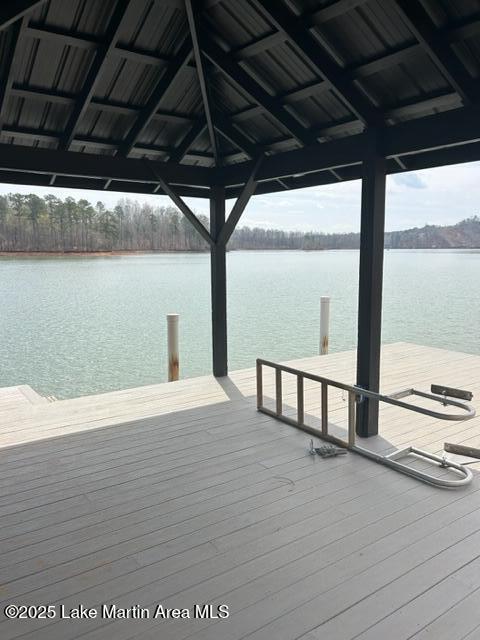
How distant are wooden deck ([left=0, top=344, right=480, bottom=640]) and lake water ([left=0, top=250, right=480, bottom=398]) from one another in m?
3.50

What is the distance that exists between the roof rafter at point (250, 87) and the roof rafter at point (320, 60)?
0.86 metres

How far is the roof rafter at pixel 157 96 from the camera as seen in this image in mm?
4379

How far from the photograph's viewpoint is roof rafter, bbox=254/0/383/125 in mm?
3545

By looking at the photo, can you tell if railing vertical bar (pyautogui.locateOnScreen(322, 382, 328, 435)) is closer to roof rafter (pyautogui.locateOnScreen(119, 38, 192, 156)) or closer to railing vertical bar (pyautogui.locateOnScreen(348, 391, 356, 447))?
railing vertical bar (pyautogui.locateOnScreen(348, 391, 356, 447))

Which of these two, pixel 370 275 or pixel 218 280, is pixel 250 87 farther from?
pixel 218 280

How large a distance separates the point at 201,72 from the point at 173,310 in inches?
631

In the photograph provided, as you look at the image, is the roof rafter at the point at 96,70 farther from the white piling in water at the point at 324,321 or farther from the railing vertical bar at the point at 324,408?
the white piling in water at the point at 324,321

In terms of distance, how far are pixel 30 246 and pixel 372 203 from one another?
15.4 meters

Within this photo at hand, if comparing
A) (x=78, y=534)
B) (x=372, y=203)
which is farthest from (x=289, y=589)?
(x=372, y=203)

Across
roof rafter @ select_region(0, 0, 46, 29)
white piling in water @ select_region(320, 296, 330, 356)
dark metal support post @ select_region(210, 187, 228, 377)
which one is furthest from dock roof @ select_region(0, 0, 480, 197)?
white piling in water @ select_region(320, 296, 330, 356)

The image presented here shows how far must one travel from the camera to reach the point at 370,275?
429cm

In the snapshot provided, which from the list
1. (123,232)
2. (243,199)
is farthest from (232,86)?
(123,232)

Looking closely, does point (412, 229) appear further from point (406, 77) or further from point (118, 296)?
point (118, 296)

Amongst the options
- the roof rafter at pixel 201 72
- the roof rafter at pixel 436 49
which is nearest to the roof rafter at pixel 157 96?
the roof rafter at pixel 201 72
